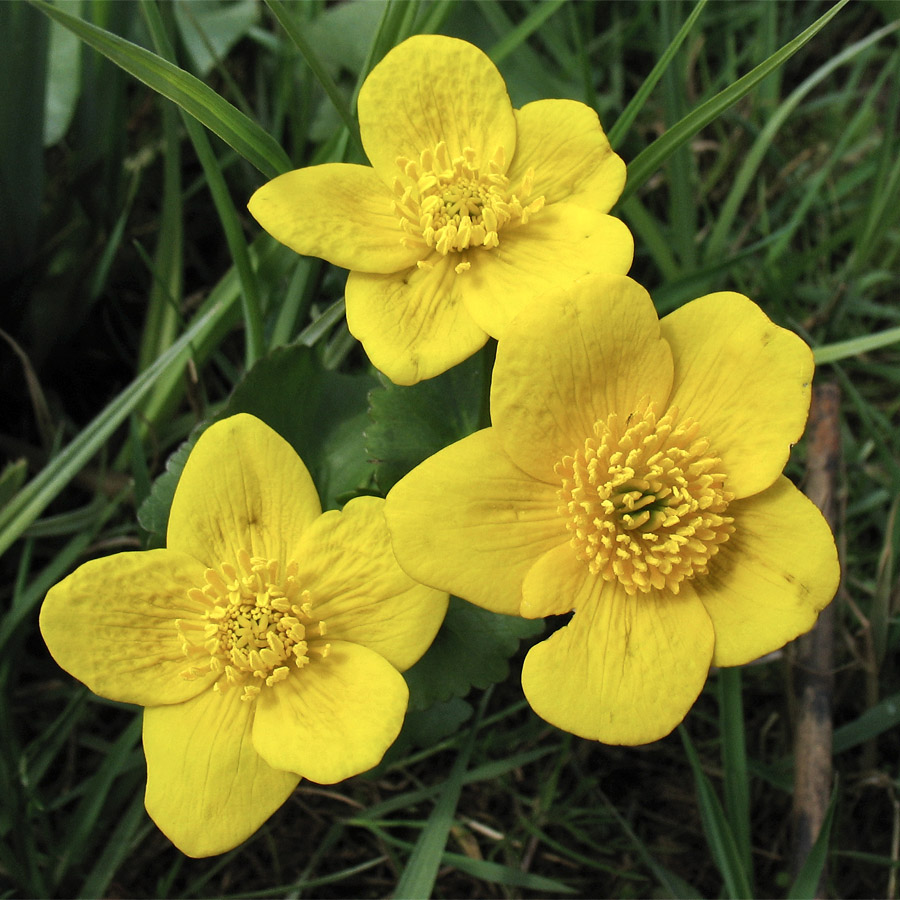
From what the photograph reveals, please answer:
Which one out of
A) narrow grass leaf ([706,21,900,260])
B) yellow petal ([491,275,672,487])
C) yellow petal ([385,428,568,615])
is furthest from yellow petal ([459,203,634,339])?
narrow grass leaf ([706,21,900,260])

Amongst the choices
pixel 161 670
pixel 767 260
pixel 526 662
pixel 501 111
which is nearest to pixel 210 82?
pixel 501 111

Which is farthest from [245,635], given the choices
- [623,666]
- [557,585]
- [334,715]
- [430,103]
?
[430,103]

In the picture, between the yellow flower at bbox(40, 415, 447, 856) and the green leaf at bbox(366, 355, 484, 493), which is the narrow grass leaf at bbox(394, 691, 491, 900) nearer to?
the yellow flower at bbox(40, 415, 447, 856)

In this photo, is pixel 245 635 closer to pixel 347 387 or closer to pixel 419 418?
pixel 419 418

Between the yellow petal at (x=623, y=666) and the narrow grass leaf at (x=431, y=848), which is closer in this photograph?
the yellow petal at (x=623, y=666)

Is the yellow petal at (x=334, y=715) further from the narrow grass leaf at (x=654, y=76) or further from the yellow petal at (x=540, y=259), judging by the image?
the narrow grass leaf at (x=654, y=76)

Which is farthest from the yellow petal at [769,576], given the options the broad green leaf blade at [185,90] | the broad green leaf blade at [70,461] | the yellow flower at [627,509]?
the broad green leaf blade at [70,461]

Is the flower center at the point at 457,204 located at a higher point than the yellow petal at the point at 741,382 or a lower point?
higher
